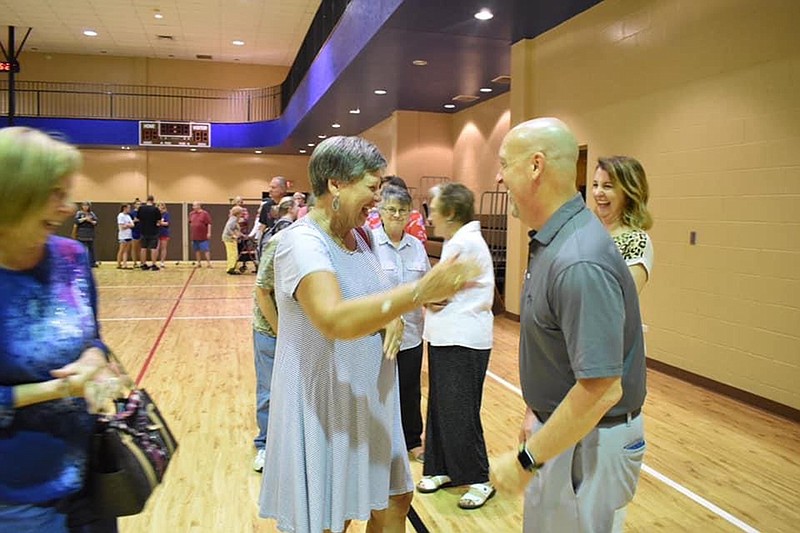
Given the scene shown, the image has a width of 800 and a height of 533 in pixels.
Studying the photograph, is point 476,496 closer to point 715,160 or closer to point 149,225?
point 715,160

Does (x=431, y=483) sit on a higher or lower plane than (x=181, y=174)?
lower

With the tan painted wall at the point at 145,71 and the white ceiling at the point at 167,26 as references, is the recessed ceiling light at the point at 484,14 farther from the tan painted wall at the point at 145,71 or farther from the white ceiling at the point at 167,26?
the tan painted wall at the point at 145,71

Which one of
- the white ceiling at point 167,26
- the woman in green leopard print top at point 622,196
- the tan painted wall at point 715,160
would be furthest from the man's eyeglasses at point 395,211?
the white ceiling at point 167,26

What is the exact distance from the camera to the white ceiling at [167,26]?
635 inches

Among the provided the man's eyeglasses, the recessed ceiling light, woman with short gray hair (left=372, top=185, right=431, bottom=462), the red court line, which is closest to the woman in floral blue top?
woman with short gray hair (left=372, top=185, right=431, bottom=462)

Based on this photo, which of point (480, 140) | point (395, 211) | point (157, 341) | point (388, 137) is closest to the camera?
point (395, 211)

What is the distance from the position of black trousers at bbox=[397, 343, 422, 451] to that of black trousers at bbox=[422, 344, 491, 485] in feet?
1.22

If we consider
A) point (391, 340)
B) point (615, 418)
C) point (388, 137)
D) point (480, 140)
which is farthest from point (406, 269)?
point (388, 137)

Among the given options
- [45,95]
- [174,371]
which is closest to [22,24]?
[45,95]

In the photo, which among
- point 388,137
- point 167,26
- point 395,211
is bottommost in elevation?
point 395,211

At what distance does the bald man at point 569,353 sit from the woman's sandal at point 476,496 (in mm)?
1598

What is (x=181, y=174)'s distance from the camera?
833 inches

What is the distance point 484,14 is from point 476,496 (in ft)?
18.6

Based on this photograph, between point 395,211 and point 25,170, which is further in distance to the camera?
point 395,211
